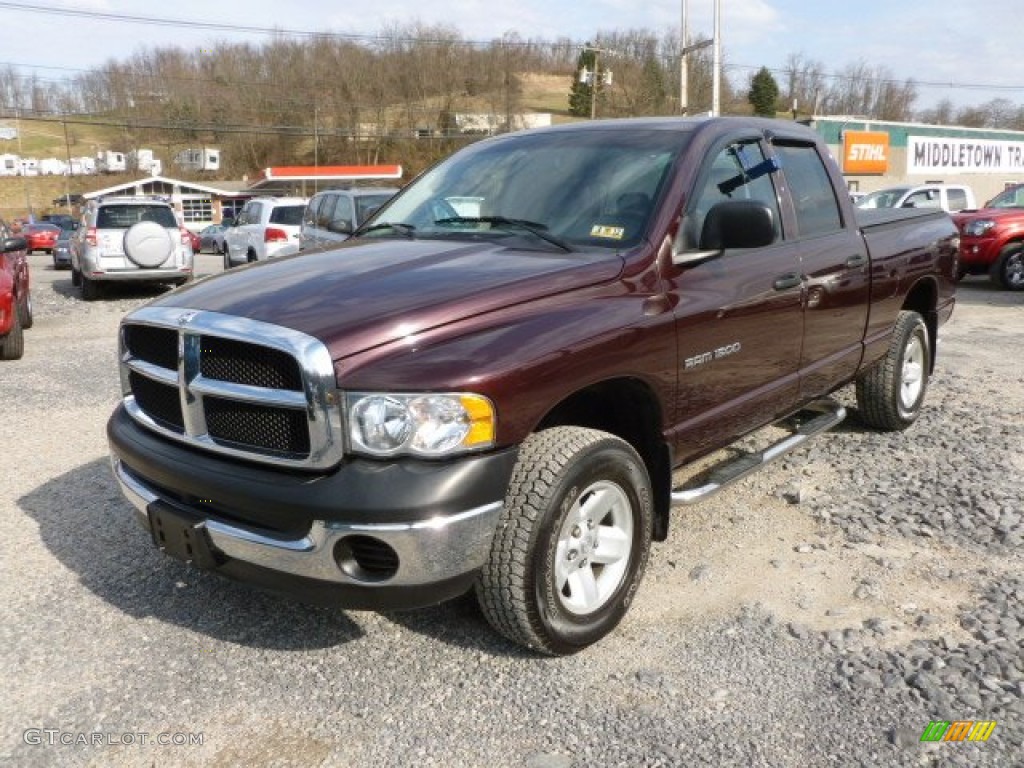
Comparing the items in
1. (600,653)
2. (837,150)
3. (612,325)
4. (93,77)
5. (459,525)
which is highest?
(93,77)

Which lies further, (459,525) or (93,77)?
(93,77)

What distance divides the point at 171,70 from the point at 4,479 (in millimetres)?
66673

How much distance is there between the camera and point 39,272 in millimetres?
24875

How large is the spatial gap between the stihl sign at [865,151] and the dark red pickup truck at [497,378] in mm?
37420

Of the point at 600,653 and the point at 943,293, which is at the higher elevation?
the point at 943,293

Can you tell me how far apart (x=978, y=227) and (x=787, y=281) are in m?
12.1

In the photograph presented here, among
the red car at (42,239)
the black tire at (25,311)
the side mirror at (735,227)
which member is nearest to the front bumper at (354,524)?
the side mirror at (735,227)

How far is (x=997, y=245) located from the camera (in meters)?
13.9

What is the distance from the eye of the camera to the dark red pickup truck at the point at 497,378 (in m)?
2.49

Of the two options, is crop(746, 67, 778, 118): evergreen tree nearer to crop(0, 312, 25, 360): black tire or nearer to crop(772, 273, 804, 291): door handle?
crop(0, 312, 25, 360): black tire

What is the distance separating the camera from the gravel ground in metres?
2.56

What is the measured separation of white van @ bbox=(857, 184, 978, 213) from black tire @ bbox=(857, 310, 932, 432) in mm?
11207

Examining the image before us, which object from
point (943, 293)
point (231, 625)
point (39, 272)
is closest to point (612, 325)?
point (231, 625)

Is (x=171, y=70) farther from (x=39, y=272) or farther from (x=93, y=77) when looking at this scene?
(x=39, y=272)
